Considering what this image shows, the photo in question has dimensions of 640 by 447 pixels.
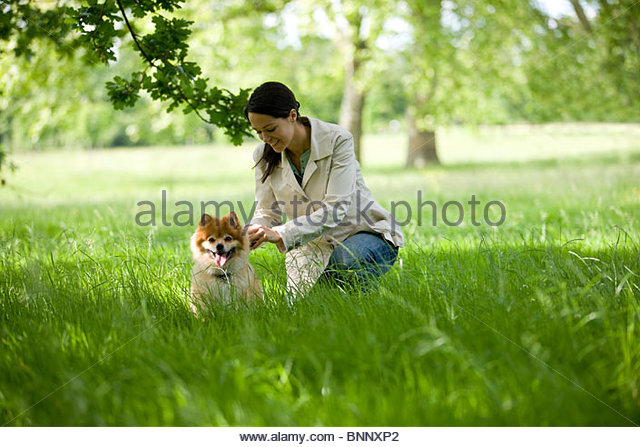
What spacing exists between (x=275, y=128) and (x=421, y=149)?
17014mm

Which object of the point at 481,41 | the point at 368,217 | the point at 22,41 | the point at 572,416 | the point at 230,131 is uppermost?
the point at 481,41

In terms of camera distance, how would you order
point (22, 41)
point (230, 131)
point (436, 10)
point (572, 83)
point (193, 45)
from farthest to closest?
point (572, 83), point (193, 45), point (436, 10), point (22, 41), point (230, 131)

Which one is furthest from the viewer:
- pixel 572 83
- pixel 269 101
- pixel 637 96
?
pixel 572 83

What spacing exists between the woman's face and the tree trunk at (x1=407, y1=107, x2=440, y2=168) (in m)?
16.5

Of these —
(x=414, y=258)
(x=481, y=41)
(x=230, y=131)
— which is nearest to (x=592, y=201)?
(x=414, y=258)

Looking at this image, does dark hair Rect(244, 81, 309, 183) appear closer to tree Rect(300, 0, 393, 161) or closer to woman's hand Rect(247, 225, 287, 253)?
woman's hand Rect(247, 225, 287, 253)

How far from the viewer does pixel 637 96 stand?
1371 cm

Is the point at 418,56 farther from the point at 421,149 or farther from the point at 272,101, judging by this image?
the point at 272,101

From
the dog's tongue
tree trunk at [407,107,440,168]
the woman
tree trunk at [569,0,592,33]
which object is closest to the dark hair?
the woman

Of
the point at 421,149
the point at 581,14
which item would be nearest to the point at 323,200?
the point at 581,14

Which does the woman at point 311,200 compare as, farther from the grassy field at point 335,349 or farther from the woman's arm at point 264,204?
the grassy field at point 335,349

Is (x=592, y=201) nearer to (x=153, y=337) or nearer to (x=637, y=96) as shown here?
(x=153, y=337)

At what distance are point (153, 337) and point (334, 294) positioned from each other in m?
1.05

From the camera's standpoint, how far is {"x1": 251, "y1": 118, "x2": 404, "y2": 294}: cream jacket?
144 inches
